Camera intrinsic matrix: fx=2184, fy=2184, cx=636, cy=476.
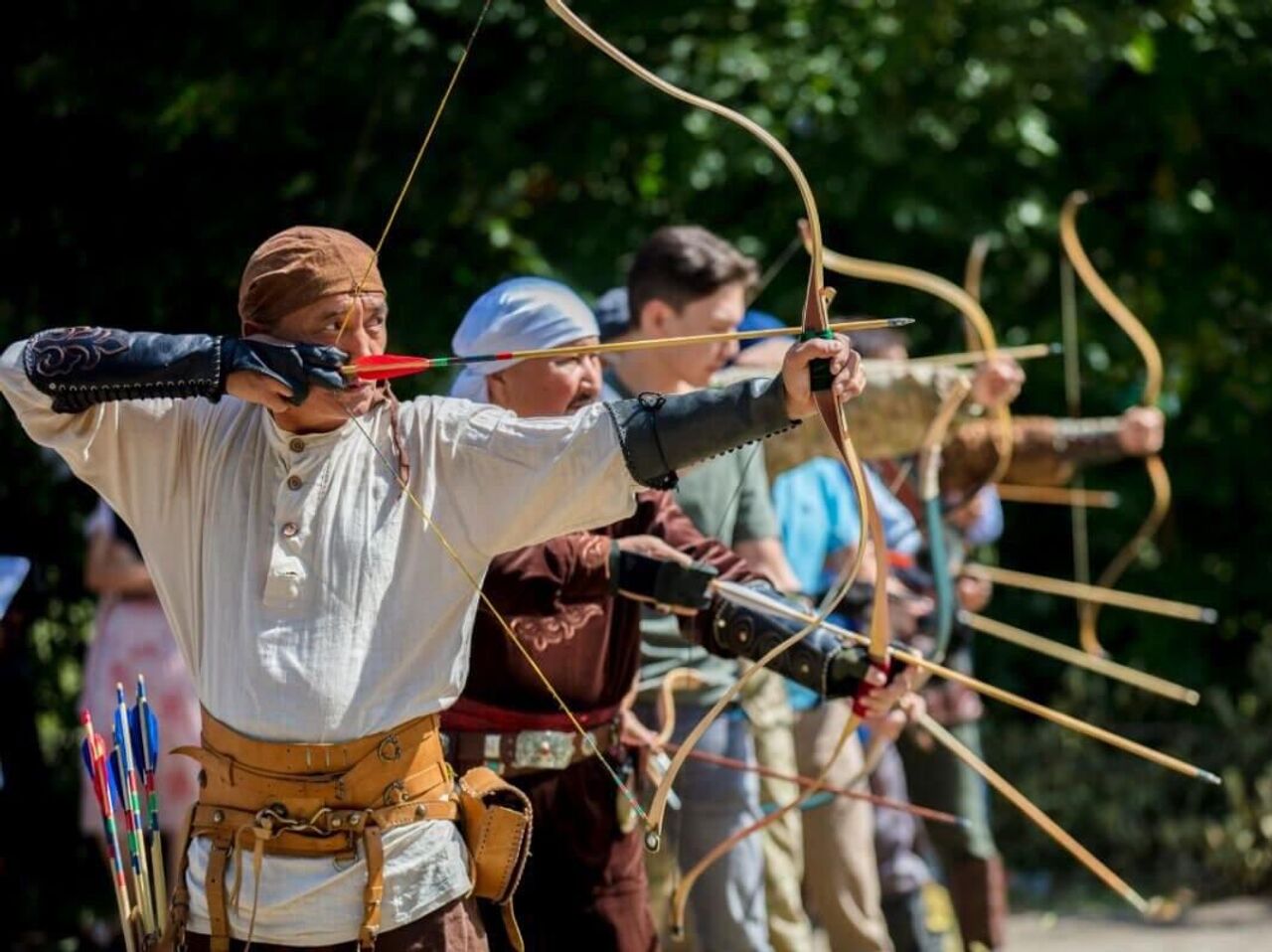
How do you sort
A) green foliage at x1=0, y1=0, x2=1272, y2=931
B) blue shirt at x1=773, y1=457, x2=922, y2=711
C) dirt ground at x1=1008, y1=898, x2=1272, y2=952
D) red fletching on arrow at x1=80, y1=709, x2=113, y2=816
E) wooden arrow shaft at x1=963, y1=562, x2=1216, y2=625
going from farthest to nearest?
dirt ground at x1=1008, y1=898, x2=1272, y2=952, wooden arrow shaft at x1=963, y1=562, x2=1216, y2=625, green foliage at x1=0, y1=0, x2=1272, y2=931, blue shirt at x1=773, y1=457, x2=922, y2=711, red fletching on arrow at x1=80, y1=709, x2=113, y2=816

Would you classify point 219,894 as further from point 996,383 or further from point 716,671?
point 996,383

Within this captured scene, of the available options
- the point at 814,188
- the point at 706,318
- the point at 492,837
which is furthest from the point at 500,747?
the point at 814,188

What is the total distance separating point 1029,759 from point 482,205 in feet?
11.1

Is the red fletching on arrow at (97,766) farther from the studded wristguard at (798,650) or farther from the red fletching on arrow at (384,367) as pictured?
the studded wristguard at (798,650)

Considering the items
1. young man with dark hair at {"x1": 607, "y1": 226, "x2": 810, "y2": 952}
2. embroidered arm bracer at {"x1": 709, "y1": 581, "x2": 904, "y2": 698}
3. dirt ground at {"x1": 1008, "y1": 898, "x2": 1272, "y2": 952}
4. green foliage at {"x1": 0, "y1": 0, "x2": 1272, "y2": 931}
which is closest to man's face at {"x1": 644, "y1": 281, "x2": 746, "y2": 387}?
young man with dark hair at {"x1": 607, "y1": 226, "x2": 810, "y2": 952}

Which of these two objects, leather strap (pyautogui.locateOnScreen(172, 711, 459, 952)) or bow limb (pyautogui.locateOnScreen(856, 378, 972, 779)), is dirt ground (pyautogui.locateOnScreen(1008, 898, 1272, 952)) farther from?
leather strap (pyautogui.locateOnScreen(172, 711, 459, 952))

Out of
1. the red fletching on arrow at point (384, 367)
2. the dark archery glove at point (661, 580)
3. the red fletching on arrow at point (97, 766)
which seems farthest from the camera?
the dark archery glove at point (661, 580)

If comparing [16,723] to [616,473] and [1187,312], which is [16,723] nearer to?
[616,473]

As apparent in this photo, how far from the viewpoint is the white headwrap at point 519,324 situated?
12.7ft

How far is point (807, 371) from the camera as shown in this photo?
2809 mm

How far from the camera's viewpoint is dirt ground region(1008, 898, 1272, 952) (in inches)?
273

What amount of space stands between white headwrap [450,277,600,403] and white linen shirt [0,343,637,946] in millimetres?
772

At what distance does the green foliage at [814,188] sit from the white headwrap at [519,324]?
2123 mm

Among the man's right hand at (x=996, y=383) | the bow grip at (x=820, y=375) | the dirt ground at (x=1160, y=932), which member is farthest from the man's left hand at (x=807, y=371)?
the dirt ground at (x=1160, y=932)
